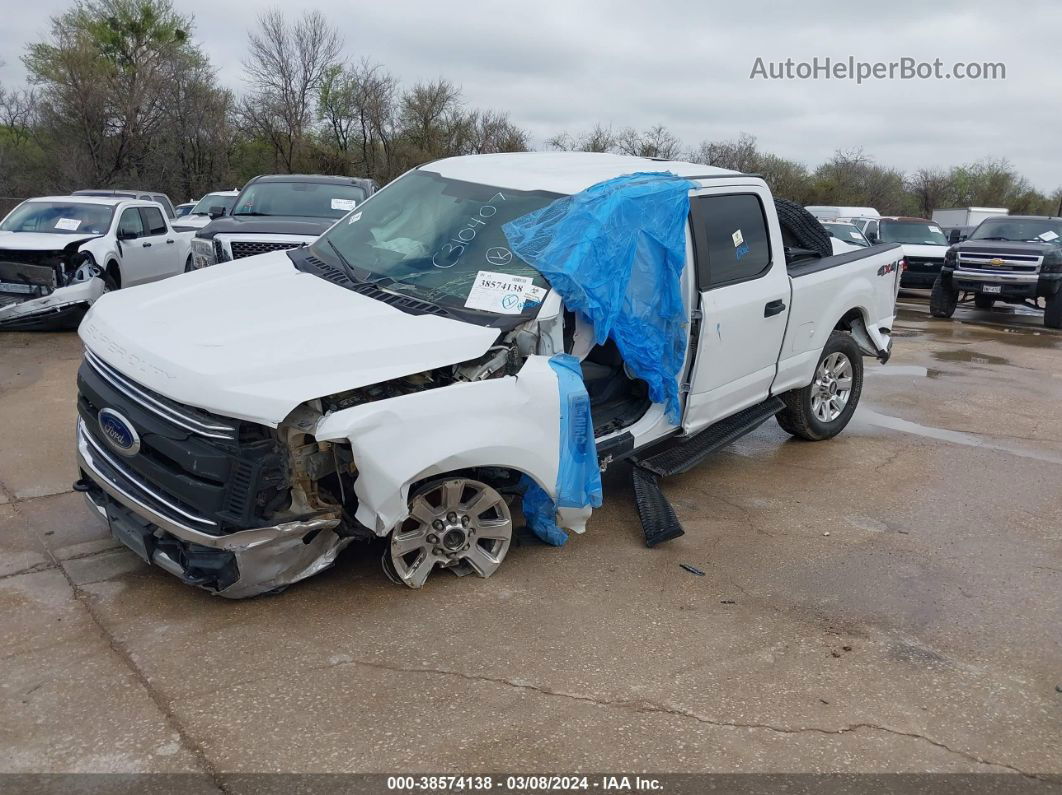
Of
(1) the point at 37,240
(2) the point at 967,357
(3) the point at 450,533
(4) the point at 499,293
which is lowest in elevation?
(2) the point at 967,357

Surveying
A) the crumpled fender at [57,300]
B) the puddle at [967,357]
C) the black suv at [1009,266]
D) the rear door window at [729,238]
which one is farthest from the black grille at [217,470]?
the black suv at [1009,266]

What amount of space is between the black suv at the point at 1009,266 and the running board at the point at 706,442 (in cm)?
1098

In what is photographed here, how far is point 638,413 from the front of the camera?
4992mm

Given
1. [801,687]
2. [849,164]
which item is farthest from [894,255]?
[849,164]

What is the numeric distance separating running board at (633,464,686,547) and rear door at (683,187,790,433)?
1.31 ft

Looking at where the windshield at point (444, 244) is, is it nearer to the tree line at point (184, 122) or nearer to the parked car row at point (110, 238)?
the parked car row at point (110, 238)

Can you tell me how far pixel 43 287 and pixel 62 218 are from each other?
1491 mm

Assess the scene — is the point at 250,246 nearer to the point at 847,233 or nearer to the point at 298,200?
the point at 298,200

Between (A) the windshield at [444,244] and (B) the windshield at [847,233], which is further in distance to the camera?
(B) the windshield at [847,233]

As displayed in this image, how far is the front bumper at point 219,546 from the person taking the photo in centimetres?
360

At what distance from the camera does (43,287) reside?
1011cm

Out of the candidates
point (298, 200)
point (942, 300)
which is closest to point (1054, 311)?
point (942, 300)

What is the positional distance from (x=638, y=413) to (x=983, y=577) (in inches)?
79.4

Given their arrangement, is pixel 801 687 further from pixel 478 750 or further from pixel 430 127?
pixel 430 127
